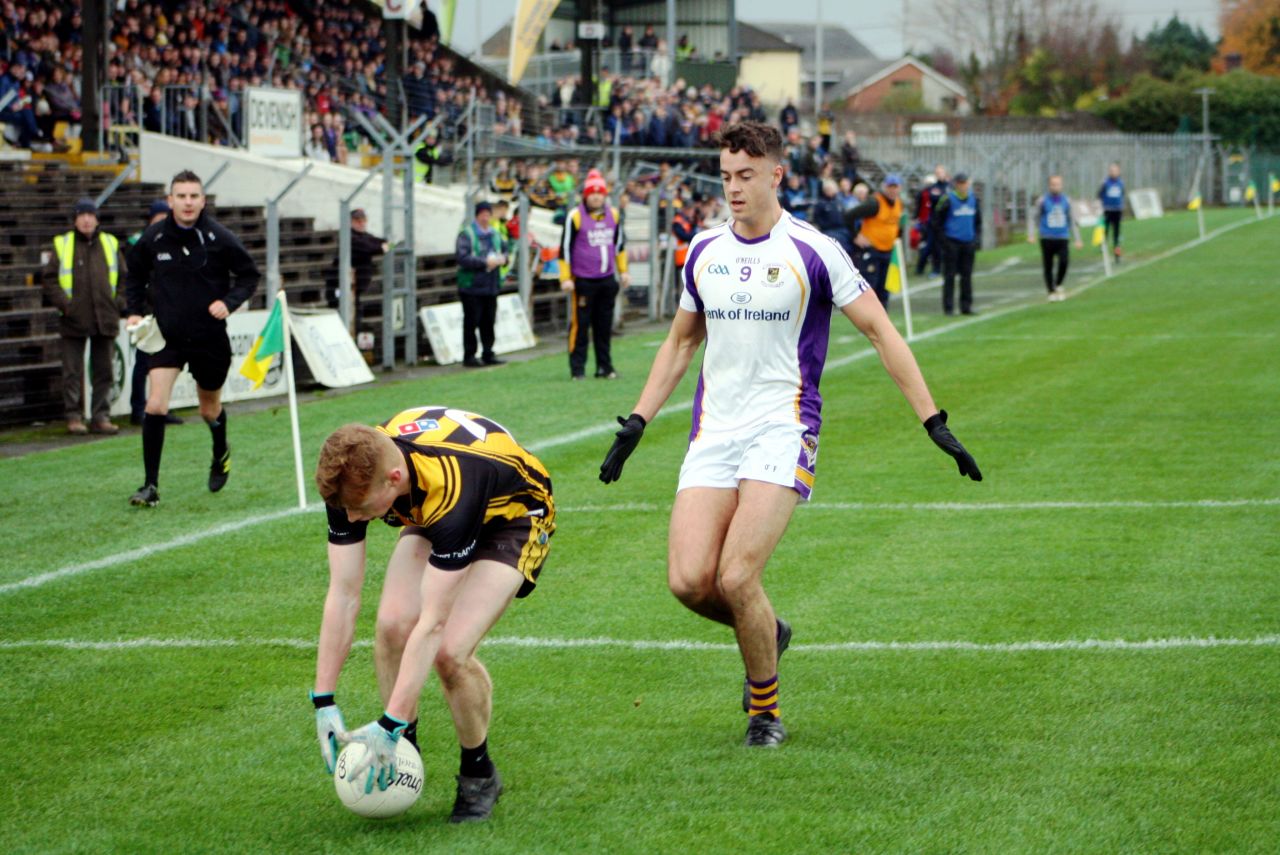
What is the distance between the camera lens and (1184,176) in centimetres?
6906

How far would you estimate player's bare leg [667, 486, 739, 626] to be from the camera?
Answer: 6.02 metres

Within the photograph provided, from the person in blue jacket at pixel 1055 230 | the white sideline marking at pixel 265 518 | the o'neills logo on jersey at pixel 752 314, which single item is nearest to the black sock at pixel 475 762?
the o'neills logo on jersey at pixel 752 314

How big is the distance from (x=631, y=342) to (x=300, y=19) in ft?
50.0

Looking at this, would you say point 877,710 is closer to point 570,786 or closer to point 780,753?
point 780,753

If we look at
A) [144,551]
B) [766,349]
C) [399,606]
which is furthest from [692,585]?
[144,551]

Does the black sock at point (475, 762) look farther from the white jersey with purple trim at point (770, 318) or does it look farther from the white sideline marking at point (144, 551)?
the white sideline marking at point (144, 551)

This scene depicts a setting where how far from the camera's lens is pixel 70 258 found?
15.3 metres

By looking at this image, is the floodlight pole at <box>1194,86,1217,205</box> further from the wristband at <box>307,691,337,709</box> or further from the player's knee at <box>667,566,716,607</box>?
the wristband at <box>307,691,337,709</box>

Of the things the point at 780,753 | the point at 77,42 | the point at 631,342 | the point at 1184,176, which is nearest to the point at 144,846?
the point at 780,753

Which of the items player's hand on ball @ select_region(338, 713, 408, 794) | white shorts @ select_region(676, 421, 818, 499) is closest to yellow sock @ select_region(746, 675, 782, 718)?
white shorts @ select_region(676, 421, 818, 499)

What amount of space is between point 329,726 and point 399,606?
1.57ft

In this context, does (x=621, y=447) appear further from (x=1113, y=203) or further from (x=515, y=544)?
(x=1113, y=203)

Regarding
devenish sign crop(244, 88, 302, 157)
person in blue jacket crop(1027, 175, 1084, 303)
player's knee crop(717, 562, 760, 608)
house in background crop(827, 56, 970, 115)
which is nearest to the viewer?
player's knee crop(717, 562, 760, 608)

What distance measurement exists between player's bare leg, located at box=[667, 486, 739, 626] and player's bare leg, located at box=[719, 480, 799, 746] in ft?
0.16
